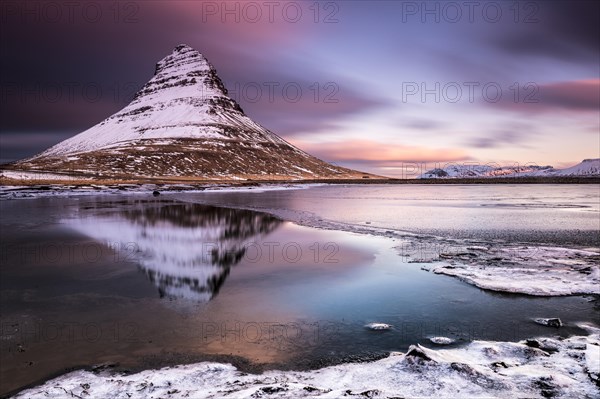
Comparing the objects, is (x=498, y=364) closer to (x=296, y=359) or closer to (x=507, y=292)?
(x=296, y=359)

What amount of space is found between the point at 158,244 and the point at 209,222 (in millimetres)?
9180

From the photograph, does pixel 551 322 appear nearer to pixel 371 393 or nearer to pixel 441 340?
pixel 441 340

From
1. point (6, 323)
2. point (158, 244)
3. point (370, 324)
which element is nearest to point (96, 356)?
point (6, 323)

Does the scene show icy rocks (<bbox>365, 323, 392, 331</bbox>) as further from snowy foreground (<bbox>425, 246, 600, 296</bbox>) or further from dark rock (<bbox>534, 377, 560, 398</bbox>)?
snowy foreground (<bbox>425, 246, 600, 296</bbox>)

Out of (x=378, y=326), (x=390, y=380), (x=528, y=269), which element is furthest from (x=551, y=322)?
(x=528, y=269)

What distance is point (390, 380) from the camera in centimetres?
625

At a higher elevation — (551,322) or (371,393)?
(371,393)

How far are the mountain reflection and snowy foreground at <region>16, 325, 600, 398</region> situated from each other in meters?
4.31

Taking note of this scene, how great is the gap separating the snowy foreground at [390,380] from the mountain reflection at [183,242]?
4.31m

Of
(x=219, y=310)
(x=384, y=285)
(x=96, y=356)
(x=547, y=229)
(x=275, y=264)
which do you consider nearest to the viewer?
(x=96, y=356)

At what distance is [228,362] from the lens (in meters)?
7.11

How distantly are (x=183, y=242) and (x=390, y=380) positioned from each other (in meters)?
Result: 15.5

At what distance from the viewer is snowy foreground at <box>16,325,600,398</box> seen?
5852mm

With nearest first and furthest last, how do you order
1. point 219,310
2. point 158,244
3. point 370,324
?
point 370,324, point 219,310, point 158,244
